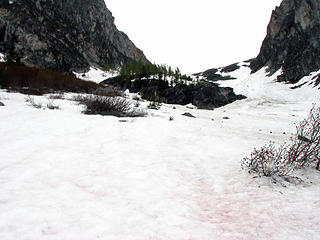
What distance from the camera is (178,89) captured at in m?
43.0

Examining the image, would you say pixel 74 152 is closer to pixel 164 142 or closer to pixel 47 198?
pixel 47 198

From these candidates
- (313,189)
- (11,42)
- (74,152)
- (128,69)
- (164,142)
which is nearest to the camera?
(313,189)

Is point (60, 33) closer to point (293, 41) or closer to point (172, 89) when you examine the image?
point (172, 89)

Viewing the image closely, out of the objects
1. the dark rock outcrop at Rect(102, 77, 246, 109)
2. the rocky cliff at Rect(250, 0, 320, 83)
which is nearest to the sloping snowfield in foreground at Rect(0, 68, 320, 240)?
the dark rock outcrop at Rect(102, 77, 246, 109)

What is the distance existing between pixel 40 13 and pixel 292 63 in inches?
3117

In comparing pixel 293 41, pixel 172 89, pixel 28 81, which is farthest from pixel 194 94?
pixel 293 41

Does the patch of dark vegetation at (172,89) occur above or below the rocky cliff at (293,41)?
below

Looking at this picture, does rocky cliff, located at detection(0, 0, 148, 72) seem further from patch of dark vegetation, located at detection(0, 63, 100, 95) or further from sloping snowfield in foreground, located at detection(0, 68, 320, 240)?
sloping snowfield in foreground, located at detection(0, 68, 320, 240)

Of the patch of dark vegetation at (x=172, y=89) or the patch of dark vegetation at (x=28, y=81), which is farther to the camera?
the patch of dark vegetation at (x=172, y=89)

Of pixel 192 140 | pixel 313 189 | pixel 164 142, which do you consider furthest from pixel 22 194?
pixel 192 140

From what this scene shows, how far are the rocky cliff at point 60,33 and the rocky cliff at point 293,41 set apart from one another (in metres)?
59.2

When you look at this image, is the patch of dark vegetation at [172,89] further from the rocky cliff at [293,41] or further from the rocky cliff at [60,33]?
the rocky cliff at [293,41]

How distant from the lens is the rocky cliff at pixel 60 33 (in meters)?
48.2

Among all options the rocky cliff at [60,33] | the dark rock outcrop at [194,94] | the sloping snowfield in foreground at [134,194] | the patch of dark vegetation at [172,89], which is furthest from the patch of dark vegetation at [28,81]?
the dark rock outcrop at [194,94]
